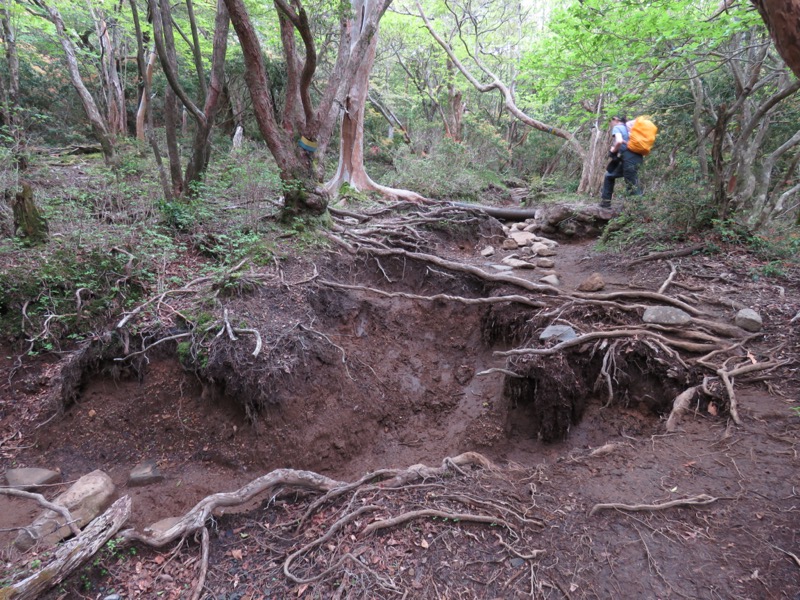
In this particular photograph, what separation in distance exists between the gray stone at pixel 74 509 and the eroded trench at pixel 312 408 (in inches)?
7.5

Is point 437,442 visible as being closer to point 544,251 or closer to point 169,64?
point 544,251

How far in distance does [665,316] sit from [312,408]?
3.95 meters

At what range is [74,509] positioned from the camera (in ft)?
9.30

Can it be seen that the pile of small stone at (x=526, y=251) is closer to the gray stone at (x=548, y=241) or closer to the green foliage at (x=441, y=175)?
the gray stone at (x=548, y=241)

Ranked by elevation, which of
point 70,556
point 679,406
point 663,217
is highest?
point 663,217

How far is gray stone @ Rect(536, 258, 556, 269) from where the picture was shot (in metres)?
6.09

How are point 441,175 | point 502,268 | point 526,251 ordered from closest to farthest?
point 502,268
point 526,251
point 441,175

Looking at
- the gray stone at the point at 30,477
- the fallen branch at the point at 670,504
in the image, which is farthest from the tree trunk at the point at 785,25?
the gray stone at the point at 30,477

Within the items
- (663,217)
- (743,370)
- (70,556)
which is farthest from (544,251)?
(70,556)

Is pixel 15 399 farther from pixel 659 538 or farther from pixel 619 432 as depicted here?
pixel 619 432

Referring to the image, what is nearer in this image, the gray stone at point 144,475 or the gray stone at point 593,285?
the gray stone at point 144,475

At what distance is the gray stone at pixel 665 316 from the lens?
3.90m

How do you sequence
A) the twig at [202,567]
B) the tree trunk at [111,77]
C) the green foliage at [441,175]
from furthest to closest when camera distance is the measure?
the tree trunk at [111,77] < the green foliage at [441,175] < the twig at [202,567]

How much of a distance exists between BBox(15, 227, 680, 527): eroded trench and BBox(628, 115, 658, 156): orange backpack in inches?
160
